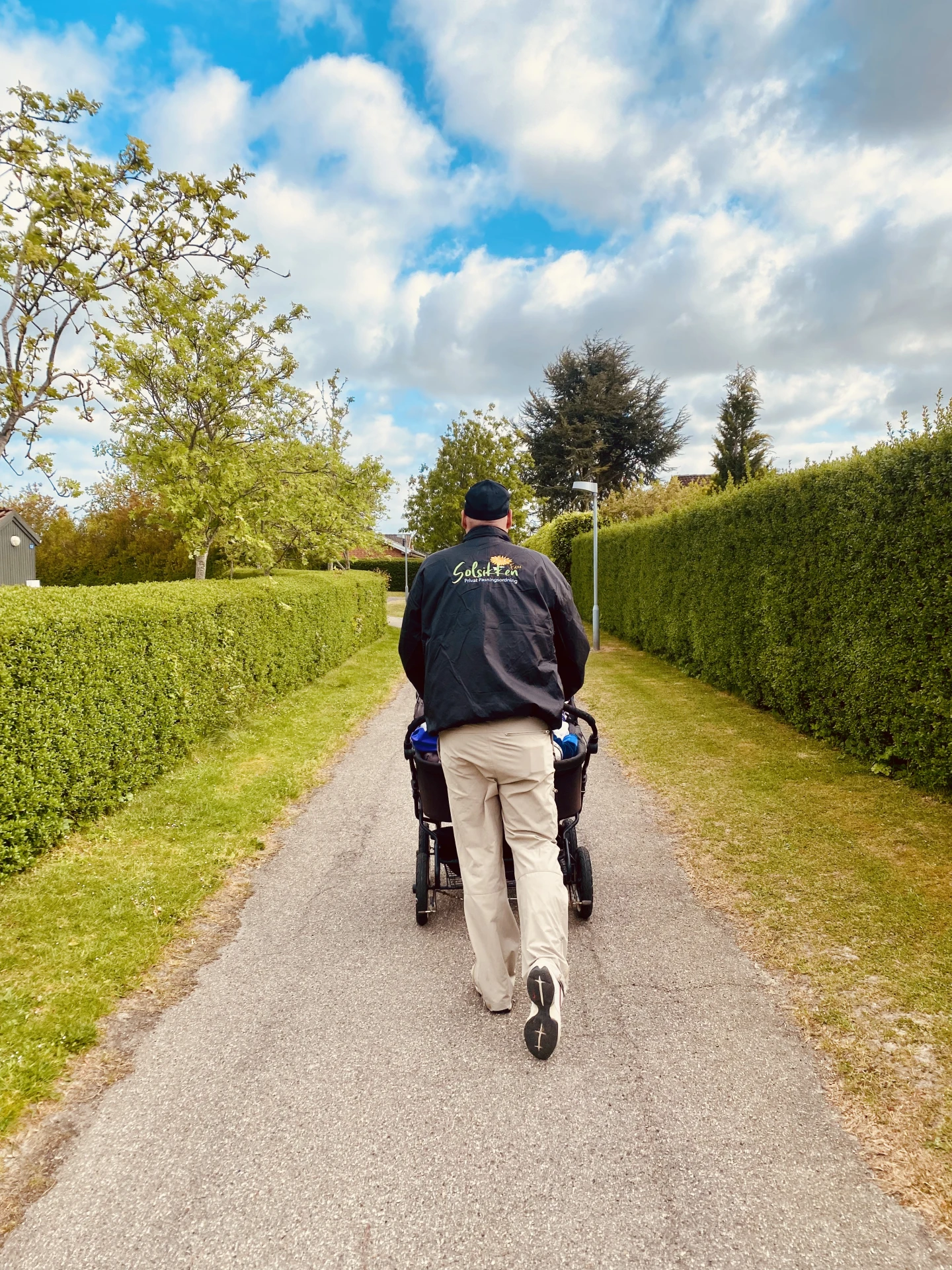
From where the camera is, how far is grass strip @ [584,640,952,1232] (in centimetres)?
250

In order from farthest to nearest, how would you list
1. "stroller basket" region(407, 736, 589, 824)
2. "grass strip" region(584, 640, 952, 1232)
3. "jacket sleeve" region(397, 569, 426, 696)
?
"stroller basket" region(407, 736, 589, 824)
"jacket sleeve" region(397, 569, 426, 696)
"grass strip" region(584, 640, 952, 1232)

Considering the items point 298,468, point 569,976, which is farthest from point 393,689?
point 569,976

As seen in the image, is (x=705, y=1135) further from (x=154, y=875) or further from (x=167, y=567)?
(x=167, y=567)

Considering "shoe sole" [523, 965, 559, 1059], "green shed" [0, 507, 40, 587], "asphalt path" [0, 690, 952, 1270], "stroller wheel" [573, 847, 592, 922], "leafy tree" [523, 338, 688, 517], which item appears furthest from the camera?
"leafy tree" [523, 338, 688, 517]

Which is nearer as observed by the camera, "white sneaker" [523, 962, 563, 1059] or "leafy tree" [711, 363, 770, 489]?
"white sneaker" [523, 962, 563, 1059]

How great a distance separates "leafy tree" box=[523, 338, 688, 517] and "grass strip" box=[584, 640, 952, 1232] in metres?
36.0

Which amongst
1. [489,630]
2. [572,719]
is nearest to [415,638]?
[489,630]

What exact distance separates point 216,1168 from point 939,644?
5.65 m

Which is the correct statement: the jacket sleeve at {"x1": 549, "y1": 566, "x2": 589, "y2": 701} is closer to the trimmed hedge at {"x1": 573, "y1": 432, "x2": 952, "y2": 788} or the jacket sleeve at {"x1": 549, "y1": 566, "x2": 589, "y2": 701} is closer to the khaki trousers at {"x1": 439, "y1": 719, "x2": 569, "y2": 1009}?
the khaki trousers at {"x1": 439, "y1": 719, "x2": 569, "y2": 1009}

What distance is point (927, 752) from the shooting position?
19.2 ft

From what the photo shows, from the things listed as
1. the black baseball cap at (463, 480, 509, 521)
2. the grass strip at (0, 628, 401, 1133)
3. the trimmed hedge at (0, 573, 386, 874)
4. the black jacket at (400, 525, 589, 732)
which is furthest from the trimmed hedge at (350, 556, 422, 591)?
the black jacket at (400, 525, 589, 732)

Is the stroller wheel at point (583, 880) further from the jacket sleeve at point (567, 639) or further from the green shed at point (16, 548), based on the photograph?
the green shed at point (16, 548)

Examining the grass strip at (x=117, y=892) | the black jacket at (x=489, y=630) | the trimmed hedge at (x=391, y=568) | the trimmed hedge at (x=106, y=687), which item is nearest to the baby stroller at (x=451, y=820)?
the black jacket at (x=489, y=630)

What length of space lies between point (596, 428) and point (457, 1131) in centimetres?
4292
